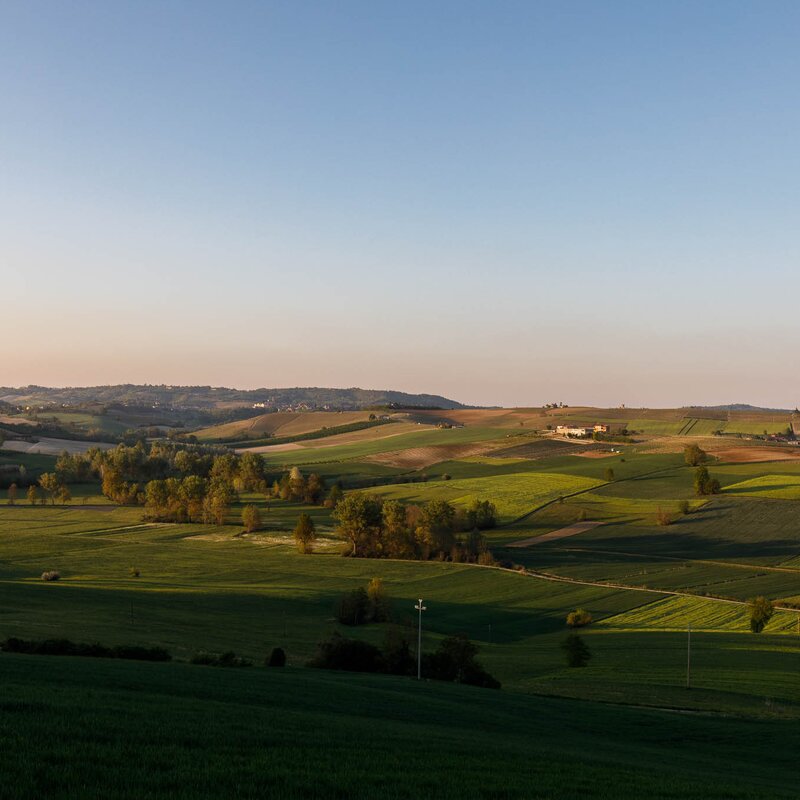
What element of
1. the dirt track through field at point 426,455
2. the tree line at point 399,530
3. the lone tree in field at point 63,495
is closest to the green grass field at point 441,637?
the lone tree in field at point 63,495

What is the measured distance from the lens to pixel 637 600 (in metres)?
85.1

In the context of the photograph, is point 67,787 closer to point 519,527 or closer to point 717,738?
point 717,738

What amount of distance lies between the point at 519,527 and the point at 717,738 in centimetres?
8289

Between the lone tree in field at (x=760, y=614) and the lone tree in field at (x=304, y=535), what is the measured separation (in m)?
57.2

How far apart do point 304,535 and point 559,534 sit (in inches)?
1394

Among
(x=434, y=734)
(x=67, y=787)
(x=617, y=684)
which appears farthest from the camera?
(x=617, y=684)

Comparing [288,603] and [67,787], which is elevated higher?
[67,787]

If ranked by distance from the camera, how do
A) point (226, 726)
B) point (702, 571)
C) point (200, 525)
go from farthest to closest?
point (200, 525)
point (702, 571)
point (226, 726)

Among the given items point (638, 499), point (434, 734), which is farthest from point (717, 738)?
point (638, 499)

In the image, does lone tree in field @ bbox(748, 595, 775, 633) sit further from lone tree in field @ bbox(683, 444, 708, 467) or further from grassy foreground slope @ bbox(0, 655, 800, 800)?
lone tree in field @ bbox(683, 444, 708, 467)

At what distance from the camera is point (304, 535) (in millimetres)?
111625

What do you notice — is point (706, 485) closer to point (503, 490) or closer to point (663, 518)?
point (663, 518)

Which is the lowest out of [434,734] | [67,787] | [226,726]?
[434,734]

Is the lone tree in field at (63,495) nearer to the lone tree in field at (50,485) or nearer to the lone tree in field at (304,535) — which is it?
the lone tree in field at (50,485)
